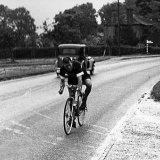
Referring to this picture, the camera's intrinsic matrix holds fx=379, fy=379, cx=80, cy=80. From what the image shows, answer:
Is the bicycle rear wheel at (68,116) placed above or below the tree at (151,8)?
below

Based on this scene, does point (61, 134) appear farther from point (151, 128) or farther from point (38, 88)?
point (38, 88)

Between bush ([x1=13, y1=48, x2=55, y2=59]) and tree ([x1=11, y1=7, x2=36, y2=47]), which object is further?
tree ([x1=11, y1=7, x2=36, y2=47])

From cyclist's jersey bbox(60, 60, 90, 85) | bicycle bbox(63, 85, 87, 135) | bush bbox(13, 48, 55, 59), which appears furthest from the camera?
bush bbox(13, 48, 55, 59)

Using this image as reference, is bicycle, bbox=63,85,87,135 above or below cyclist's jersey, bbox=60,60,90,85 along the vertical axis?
below

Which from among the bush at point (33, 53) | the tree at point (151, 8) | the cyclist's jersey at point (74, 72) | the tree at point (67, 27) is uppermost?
the tree at point (151, 8)

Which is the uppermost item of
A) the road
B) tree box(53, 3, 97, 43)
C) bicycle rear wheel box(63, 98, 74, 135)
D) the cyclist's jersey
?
tree box(53, 3, 97, 43)

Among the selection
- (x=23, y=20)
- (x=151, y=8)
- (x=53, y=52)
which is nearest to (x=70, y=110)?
(x=53, y=52)

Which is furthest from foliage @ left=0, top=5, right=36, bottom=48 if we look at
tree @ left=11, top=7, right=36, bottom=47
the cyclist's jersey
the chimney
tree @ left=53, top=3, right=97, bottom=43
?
the cyclist's jersey

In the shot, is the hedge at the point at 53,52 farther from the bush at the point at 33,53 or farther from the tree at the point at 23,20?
the tree at the point at 23,20

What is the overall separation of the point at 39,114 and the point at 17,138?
3004mm

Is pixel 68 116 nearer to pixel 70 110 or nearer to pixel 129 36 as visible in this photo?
pixel 70 110

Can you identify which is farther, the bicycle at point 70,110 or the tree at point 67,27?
the tree at point 67,27

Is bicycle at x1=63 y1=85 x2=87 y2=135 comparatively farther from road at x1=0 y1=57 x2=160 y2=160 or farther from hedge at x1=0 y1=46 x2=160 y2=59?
hedge at x1=0 y1=46 x2=160 y2=59

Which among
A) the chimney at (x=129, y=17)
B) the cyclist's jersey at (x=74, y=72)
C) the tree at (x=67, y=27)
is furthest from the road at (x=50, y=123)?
the chimney at (x=129, y=17)
